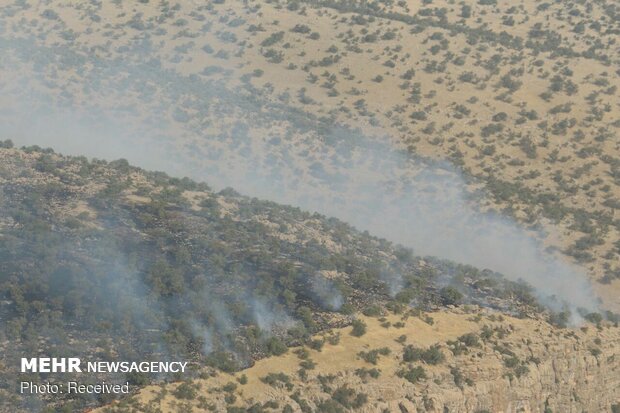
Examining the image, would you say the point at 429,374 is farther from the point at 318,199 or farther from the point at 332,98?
the point at 332,98

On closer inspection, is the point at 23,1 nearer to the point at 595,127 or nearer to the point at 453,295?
the point at 595,127

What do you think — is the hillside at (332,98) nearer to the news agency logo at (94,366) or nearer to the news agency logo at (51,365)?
the news agency logo at (94,366)

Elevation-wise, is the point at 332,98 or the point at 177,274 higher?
the point at 177,274

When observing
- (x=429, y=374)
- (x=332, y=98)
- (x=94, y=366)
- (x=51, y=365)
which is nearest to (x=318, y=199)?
(x=332, y=98)

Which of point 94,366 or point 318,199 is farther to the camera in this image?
point 318,199

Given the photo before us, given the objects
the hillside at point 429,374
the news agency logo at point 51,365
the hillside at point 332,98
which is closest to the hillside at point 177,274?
the news agency logo at point 51,365
